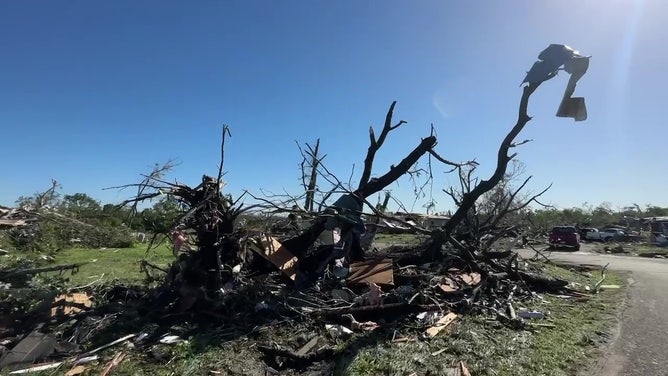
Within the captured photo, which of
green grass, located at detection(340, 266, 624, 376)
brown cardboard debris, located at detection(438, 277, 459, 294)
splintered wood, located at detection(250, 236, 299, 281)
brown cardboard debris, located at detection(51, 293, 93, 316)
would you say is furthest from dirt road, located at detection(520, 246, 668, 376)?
brown cardboard debris, located at detection(51, 293, 93, 316)

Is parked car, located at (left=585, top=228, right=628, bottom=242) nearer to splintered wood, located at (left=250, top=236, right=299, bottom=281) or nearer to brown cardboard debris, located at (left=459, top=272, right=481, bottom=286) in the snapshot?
brown cardboard debris, located at (left=459, top=272, right=481, bottom=286)

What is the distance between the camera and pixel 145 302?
240 inches

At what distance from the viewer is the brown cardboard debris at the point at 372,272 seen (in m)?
6.64

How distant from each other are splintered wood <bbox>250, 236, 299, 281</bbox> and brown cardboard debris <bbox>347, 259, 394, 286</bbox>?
913 mm

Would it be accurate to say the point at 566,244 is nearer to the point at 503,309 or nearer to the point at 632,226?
the point at 503,309

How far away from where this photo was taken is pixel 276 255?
6801mm

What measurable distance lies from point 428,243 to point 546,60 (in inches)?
158

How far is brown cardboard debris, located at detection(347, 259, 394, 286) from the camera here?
664 cm

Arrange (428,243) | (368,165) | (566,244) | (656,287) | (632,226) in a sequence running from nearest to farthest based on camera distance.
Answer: (428,243) < (656,287) < (368,165) < (566,244) < (632,226)

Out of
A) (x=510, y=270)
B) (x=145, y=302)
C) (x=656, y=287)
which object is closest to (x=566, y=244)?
(x=656, y=287)

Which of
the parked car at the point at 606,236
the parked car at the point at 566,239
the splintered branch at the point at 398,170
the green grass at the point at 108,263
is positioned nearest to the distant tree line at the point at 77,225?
the green grass at the point at 108,263

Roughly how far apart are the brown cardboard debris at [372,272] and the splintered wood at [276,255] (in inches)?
35.9

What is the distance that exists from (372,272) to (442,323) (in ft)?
5.38

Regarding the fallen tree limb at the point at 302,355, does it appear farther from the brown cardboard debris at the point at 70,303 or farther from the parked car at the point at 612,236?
the parked car at the point at 612,236
